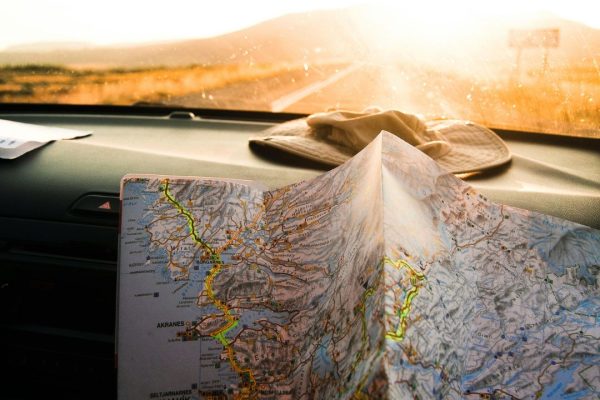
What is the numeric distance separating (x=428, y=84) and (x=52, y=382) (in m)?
1.81

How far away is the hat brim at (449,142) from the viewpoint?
1.74m

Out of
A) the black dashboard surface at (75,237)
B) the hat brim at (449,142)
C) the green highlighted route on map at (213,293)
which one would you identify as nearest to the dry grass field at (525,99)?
the hat brim at (449,142)

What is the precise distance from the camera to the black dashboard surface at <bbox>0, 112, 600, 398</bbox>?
4.71 ft

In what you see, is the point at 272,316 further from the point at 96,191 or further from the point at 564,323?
the point at 96,191

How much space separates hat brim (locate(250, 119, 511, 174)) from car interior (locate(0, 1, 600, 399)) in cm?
4

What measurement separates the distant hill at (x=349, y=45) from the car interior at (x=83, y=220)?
0.96ft

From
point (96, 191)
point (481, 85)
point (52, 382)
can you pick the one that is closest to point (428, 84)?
point (481, 85)

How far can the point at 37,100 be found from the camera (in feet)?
8.68

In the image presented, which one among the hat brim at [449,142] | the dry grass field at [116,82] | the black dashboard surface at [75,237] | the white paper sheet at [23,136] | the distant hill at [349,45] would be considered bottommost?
the black dashboard surface at [75,237]

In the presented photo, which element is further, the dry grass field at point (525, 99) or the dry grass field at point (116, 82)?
the dry grass field at point (116, 82)

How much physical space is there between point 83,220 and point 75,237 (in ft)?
0.18

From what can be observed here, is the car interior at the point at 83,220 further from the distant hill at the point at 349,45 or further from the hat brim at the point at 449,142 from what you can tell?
the distant hill at the point at 349,45

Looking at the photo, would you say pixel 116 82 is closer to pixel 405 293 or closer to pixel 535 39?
pixel 535 39

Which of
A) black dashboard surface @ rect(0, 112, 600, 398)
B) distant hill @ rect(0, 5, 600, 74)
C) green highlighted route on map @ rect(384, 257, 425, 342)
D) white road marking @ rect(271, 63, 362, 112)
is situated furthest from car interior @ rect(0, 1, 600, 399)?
green highlighted route on map @ rect(384, 257, 425, 342)
